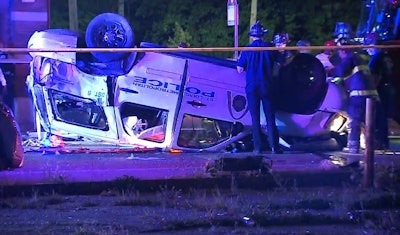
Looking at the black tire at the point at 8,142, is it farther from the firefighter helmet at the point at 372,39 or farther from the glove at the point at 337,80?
the firefighter helmet at the point at 372,39

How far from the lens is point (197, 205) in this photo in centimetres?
706

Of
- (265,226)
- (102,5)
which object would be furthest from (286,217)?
(102,5)

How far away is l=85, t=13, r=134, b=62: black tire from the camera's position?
938 cm

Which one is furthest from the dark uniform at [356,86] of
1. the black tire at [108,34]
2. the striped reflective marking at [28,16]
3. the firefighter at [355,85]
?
the striped reflective marking at [28,16]

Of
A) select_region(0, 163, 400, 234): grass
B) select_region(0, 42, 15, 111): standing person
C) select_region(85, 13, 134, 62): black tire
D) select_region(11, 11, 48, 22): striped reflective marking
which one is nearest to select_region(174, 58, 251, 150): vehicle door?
select_region(85, 13, 134, 62): black tire

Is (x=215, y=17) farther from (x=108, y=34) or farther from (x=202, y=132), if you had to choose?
(x=108, y=34)

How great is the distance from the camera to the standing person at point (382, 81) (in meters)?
10.0

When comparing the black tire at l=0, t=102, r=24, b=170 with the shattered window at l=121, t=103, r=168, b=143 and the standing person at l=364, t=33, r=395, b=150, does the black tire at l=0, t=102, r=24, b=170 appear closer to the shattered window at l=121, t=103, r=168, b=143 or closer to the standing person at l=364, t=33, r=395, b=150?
the shattered window at l=121, t=103, r=168, b=143

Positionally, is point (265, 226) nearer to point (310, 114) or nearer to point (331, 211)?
point (331, 211)

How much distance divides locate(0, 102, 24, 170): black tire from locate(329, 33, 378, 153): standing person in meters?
4.61

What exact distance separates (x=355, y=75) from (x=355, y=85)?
0.16 m

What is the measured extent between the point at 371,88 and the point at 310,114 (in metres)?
0.96

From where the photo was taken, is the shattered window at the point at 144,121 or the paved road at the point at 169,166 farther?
the shattered window at the point at 144,121

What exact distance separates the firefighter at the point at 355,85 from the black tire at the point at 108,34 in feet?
10.2
